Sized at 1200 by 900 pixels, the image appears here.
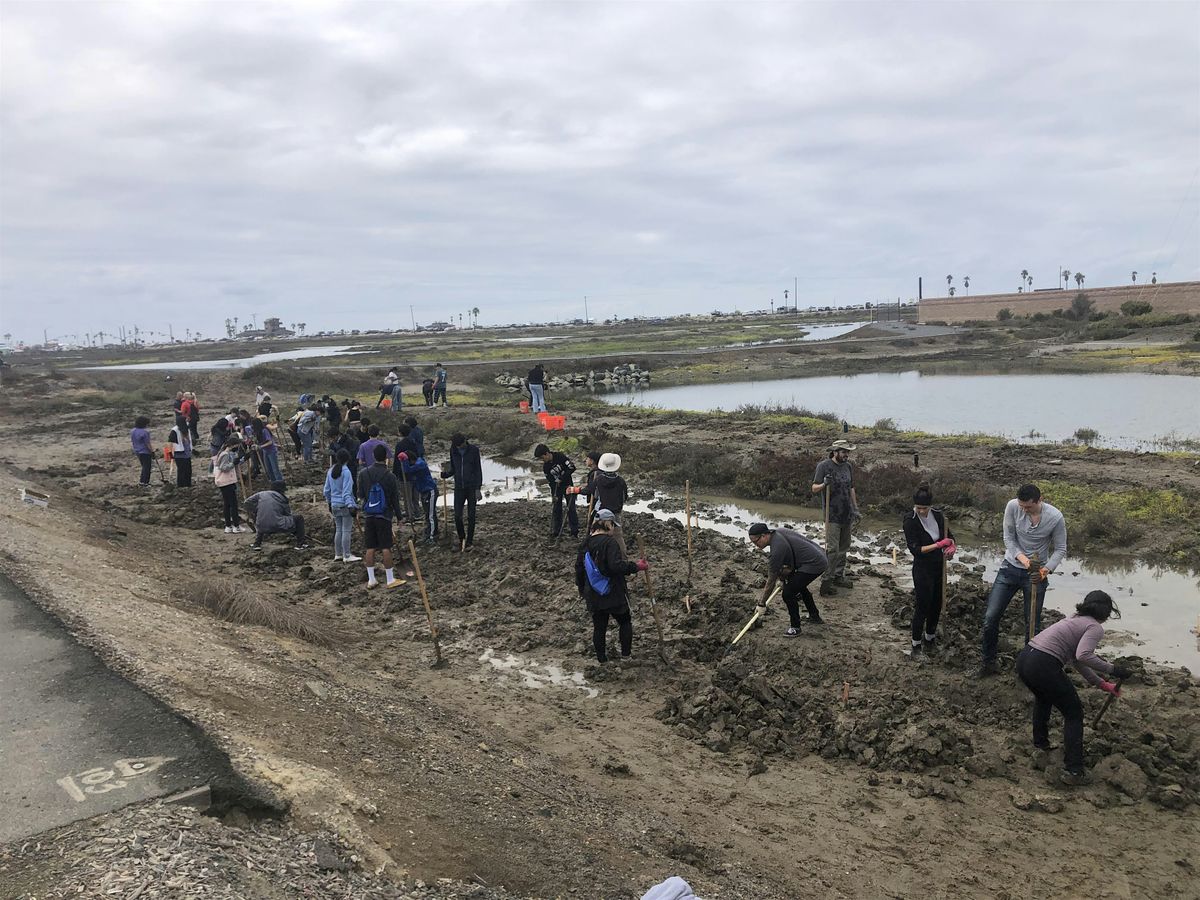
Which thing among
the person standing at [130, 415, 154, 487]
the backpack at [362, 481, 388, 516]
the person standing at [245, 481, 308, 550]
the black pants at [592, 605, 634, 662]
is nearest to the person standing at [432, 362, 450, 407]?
the person standing at [130, 415, 154, 487]

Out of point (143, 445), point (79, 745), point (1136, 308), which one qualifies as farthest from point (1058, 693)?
point (1136, 308)

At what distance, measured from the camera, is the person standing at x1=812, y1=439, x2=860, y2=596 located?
9.73 meters

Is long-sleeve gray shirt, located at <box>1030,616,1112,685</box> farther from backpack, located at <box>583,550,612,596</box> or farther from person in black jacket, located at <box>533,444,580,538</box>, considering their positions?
person in black jacket, located at <box>533,444,580,538</box>

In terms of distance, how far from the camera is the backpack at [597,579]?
7.78 metres

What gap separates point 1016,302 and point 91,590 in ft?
345

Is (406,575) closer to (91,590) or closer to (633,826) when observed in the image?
(91,590)

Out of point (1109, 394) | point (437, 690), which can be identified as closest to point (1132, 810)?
point (437, 690)

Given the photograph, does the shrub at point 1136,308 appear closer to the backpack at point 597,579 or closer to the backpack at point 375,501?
the backpack at point 375,501

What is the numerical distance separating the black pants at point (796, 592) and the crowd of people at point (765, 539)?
0.05ft

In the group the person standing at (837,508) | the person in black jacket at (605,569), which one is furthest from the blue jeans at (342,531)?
the person standing at (837,508)

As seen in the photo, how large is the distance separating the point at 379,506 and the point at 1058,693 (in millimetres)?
8089

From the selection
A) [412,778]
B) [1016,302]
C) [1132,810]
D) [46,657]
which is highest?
[1016,302]

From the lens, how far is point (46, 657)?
648cm

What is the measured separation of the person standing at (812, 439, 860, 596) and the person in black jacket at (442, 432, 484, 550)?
16.8 ft
